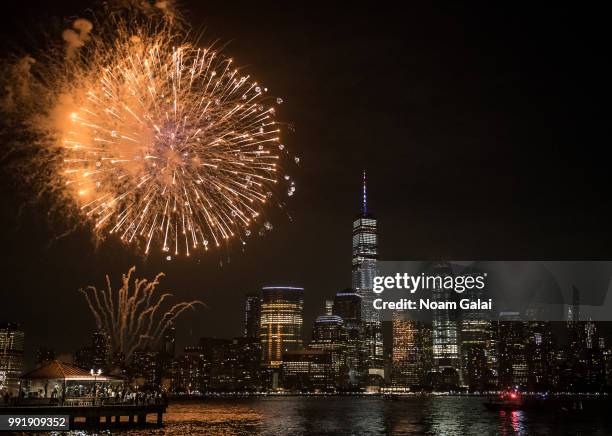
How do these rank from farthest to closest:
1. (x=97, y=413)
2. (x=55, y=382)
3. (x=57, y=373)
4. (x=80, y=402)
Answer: (x=97, y=413) < (x=80, y=402) < (x=55, y=382) < (x=57, y=373)

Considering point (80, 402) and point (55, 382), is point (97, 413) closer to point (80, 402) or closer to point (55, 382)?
point (80, 402)

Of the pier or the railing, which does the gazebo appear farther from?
the pier

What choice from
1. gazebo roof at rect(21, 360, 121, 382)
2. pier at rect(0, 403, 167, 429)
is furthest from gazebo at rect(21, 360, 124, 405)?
pier at rect(0, 403, 167, 429)

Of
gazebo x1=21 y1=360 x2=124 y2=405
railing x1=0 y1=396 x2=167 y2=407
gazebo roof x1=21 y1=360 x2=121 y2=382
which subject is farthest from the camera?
gazebo roof x1=21 y1=360 x2=121 y2=382

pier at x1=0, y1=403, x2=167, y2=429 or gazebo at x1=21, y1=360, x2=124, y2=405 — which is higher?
gazebo at x1=21, y1=360, x2=124, y2=405

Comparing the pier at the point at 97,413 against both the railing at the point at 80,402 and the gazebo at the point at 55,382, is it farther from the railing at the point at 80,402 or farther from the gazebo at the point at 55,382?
the gazebo at the point at 55,382

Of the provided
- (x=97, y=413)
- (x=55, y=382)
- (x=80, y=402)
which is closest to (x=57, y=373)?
(x=55, y=382)

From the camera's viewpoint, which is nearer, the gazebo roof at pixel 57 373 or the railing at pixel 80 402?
the railing at pixel 80 402

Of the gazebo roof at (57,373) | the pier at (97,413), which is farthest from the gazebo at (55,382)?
the pier at (97,413)

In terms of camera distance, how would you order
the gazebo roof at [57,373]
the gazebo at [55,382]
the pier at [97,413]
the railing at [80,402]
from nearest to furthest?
the pier at [97,413]
the railing at [80,402]
the gazebo at [55,382]
the gazebo roof at [57,373]

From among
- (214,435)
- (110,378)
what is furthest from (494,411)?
(110,378)

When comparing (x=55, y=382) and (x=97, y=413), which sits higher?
(x=55, y=382)

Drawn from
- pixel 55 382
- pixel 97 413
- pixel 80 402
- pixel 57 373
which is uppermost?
pixel 57 373
